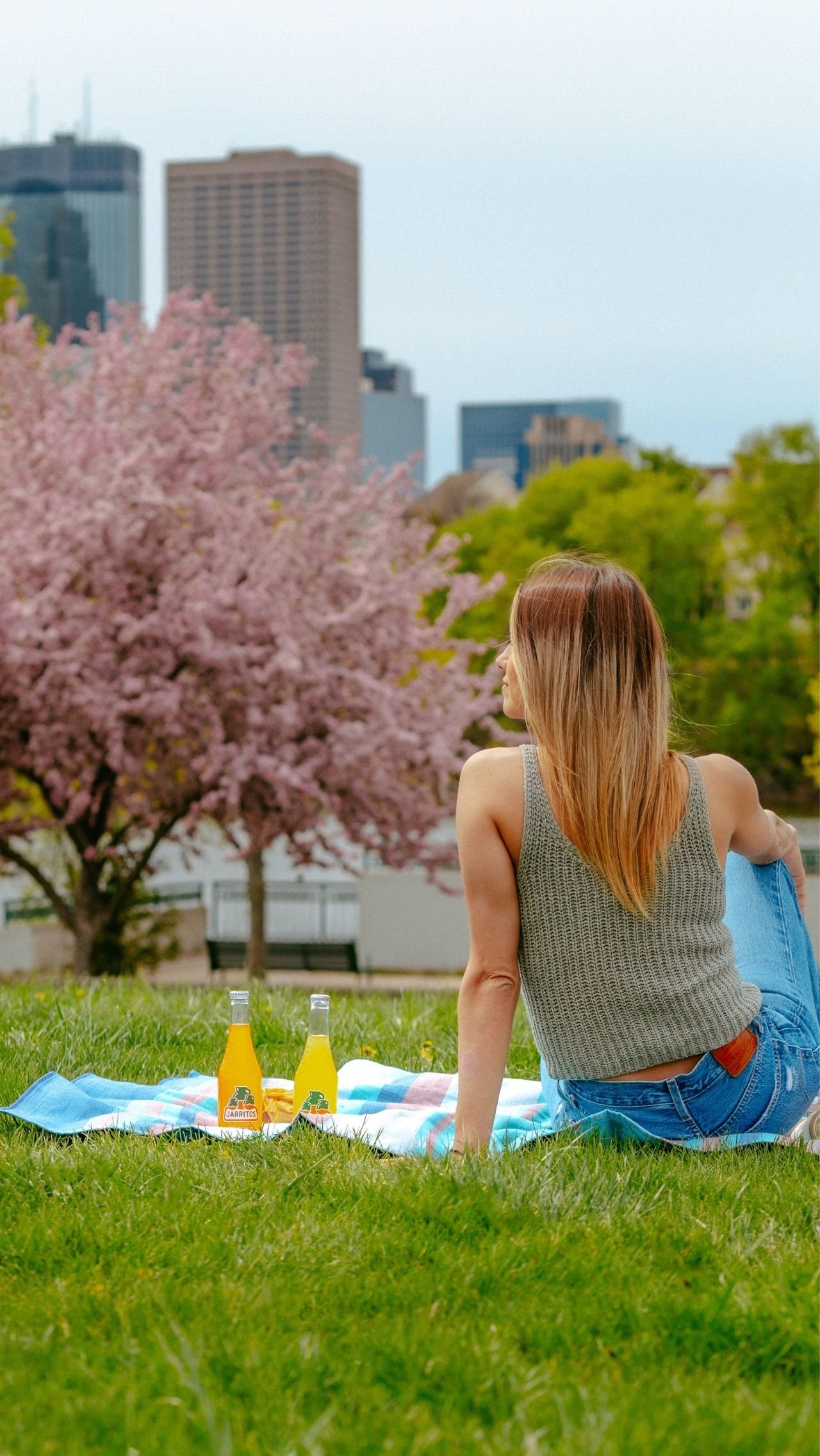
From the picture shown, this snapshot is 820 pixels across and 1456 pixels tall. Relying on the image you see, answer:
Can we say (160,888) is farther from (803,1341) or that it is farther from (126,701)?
(803,1341)

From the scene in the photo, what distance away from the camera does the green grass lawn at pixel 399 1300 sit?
2.09 metres

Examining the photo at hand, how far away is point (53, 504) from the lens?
13008mm

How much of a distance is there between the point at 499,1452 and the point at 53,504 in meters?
11.7

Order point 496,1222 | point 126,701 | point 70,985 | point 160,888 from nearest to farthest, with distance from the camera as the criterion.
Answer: point 496,1222 < point 70,985 < point 126,701 < point 160,888

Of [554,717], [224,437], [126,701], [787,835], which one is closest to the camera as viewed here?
[554,717]

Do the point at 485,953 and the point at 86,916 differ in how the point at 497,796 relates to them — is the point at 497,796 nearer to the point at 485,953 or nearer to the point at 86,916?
the point at 485,953

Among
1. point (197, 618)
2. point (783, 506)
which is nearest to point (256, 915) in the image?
point (197, 618)

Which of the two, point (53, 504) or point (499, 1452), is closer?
point (499, 1452)

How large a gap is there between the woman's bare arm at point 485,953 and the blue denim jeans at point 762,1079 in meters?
0.32

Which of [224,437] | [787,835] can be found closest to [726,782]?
[787,835]

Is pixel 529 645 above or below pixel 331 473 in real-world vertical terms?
below

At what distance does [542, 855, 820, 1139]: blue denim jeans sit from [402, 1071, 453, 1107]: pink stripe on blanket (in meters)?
0.44

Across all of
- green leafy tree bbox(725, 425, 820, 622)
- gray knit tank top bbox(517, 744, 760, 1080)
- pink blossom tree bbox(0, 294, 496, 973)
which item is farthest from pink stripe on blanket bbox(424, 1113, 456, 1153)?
green leafy tree bbox(725, 425, 820, 622)

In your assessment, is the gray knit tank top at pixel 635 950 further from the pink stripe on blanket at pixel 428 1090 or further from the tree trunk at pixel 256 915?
the tree trunk at pixel 256 915
